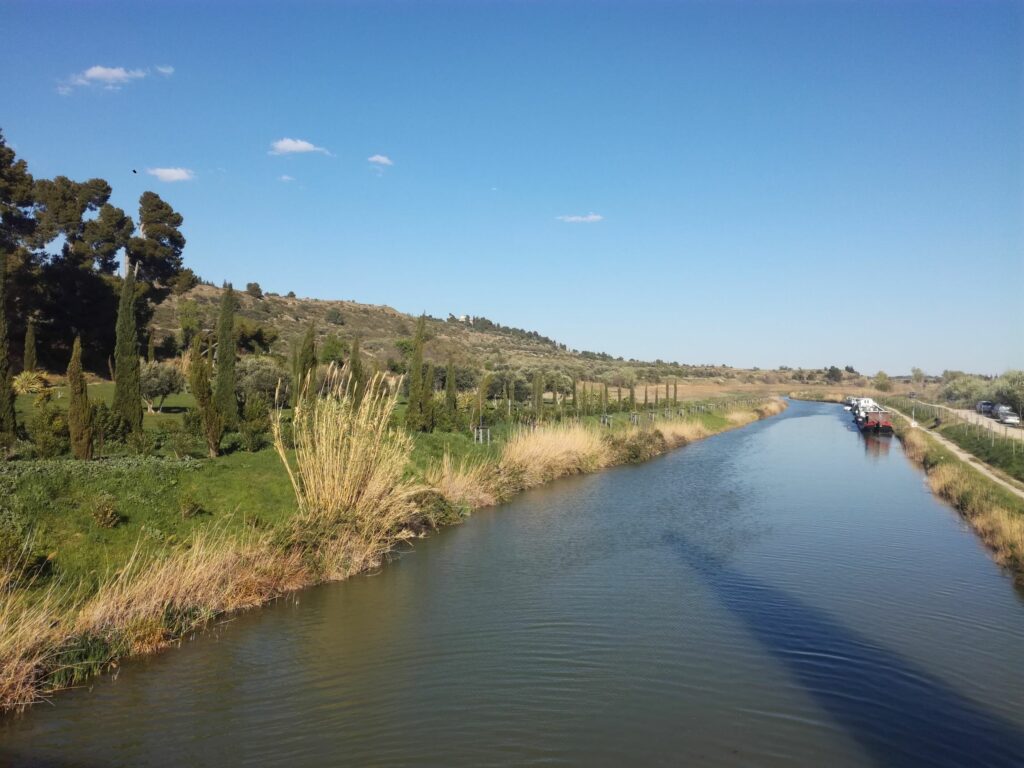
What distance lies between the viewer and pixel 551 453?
26.2 metres

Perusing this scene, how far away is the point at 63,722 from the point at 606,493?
17975 millimetres

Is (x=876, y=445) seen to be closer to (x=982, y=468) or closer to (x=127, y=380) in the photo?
(x=982, y=468)

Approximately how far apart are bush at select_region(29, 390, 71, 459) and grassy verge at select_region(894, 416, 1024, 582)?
18944 mm

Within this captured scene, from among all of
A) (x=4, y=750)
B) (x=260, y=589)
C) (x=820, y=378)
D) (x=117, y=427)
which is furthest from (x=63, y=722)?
(x=820, y=378)

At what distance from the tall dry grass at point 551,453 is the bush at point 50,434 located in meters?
11.8

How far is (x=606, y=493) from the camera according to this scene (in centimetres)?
2409

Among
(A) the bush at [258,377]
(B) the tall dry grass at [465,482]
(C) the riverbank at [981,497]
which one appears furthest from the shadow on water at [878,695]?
(A) the bush at [258,377]

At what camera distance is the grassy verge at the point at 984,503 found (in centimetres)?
1553

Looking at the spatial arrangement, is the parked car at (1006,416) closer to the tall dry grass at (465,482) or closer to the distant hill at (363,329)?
the distant hill at (363,329)

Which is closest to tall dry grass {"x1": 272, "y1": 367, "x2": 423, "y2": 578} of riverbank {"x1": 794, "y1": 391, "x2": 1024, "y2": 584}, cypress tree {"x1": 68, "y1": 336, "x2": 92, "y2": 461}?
cypress tree {"x1": 68, "y1": 336, "x2": 92, "y2": 461}

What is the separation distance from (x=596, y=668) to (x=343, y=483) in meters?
6.17

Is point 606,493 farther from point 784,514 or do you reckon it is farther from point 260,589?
point 260,589

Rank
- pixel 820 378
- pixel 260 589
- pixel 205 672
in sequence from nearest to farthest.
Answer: pixel 205 672 → pixel 260 589 → pixel 820 378

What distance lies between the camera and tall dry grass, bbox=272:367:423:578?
44.1 feet
